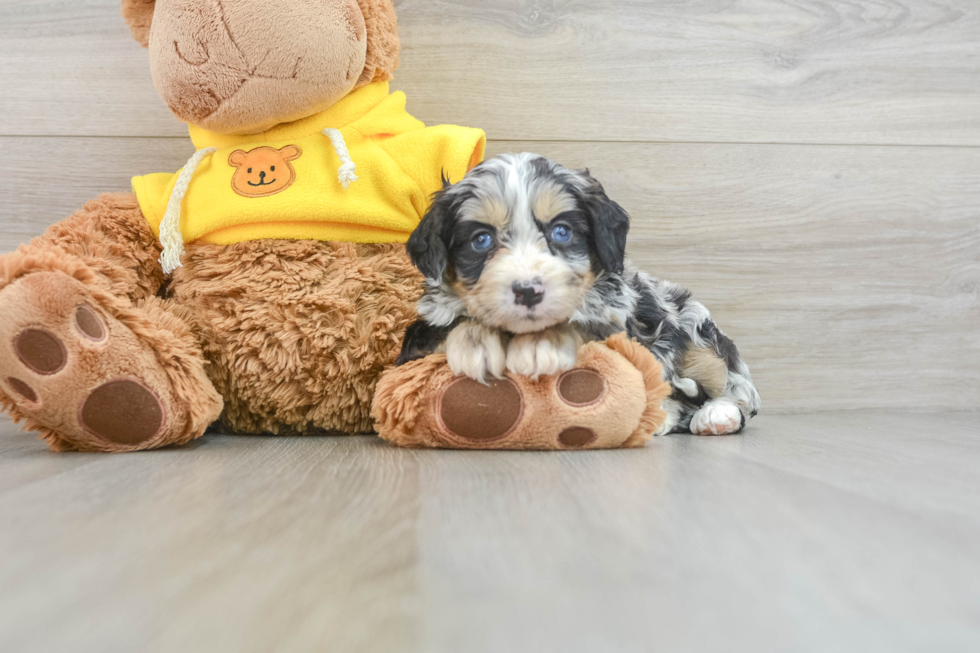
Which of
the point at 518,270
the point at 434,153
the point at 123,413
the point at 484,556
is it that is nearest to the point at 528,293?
the point at 518,270

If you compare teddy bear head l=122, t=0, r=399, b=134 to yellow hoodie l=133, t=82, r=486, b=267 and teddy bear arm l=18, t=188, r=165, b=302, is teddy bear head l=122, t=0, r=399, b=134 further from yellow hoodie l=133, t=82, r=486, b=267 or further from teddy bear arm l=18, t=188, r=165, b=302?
teddy bear arm l=18, t=188, r=165, b=302

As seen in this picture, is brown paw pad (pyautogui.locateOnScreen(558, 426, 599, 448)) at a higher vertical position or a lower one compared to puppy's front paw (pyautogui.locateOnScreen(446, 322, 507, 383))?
lower

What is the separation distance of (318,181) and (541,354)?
65 centimetres

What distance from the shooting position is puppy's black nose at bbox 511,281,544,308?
1271 millimetres

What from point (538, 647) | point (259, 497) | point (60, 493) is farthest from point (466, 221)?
point (538, 647)

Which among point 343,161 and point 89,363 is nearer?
point 89,363

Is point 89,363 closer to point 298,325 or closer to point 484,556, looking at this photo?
point 298,325

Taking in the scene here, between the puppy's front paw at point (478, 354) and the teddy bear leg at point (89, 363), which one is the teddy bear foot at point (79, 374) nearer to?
the teddy bear leg at point (89, 363)

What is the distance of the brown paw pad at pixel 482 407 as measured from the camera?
1.33 meters

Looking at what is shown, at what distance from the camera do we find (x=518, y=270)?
50.6 inches

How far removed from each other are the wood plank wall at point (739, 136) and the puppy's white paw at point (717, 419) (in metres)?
0.49

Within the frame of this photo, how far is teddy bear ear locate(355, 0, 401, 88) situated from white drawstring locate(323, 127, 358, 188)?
159 mm

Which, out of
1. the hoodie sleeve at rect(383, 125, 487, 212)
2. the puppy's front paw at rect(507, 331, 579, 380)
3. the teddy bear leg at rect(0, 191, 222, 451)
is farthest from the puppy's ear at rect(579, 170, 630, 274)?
the teddy bear leg at rect(0, 191, 222, 451)

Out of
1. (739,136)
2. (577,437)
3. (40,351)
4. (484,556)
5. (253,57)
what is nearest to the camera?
(484,556)
